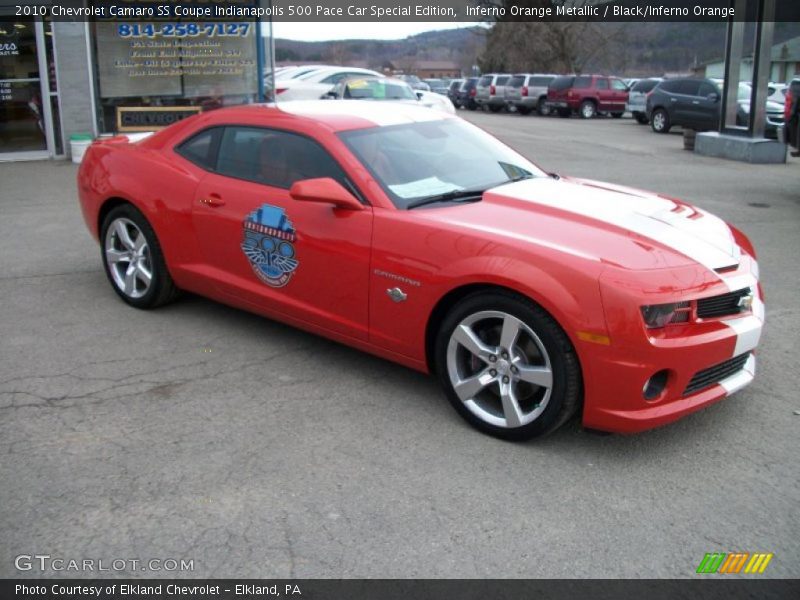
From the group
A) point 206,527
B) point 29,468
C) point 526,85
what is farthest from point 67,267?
point 526,85

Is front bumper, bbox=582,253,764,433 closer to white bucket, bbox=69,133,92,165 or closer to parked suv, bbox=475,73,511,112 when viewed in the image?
white bucket, bbox=69,133,92,165

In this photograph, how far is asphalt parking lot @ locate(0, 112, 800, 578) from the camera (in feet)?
9.77

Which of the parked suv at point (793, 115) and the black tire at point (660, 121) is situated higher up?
the parked suv at point (793, 115)

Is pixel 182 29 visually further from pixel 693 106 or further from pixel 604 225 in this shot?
pixel 693 106

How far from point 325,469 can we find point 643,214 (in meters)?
2.14

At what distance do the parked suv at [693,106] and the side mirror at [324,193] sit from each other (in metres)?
18.7

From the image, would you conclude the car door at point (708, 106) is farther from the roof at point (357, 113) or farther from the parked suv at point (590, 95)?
Result: the roof at point (357, 113)

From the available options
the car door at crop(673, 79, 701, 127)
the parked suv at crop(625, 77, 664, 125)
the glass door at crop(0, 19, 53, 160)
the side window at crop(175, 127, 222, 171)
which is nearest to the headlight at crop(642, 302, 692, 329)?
the side window at crop(175, 127, 222, 171)

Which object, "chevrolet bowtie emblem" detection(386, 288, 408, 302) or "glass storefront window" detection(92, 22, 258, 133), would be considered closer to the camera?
"chevrolet bowtie emblem" detection(386, 288, 408, 302)

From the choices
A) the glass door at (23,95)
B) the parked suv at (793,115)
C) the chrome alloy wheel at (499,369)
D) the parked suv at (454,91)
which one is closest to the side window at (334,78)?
the glass door at (23,95)

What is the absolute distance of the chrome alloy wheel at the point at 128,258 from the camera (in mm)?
5520

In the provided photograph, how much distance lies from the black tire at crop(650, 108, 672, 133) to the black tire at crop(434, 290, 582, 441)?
20.9 meters

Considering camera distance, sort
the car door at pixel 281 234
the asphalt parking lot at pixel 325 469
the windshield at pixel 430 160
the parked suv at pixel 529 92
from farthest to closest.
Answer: the parked suv at pixel 529 92 < the windshield at pixel 430 160 < the car door at pixel 281 234 < the asphalt parking lot at pixel 325 469

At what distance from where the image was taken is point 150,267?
5.50 meters
